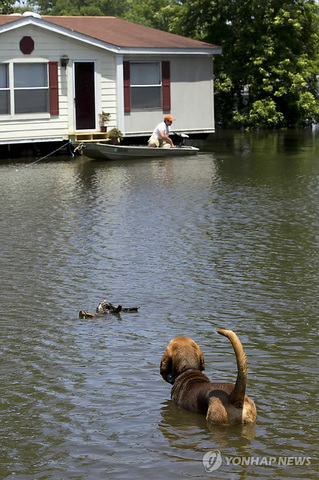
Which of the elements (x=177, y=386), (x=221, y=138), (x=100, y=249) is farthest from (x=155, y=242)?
(x=221, y=138)

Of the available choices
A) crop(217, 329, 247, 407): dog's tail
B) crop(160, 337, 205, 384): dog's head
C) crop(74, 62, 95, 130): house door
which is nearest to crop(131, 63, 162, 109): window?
crop(74, 62, 95, 130): house door

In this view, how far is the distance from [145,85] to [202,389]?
80.1 ft

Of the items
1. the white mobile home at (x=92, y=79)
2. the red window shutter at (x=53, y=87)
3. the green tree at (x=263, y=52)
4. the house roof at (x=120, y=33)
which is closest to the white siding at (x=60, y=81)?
the white mobile home at (x=92, y=79)

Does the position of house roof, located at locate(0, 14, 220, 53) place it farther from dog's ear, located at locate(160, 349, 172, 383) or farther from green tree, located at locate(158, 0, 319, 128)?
dog's ear, located at locate(160, 349, 172, 383)

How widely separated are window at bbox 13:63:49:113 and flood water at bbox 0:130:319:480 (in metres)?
8.24

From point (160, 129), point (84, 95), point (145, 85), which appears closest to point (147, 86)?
point (145, 85)

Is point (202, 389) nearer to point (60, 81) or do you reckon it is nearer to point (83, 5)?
point (60, 81)

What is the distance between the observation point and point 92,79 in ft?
94.1

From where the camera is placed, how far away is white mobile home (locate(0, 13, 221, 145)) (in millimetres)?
26984

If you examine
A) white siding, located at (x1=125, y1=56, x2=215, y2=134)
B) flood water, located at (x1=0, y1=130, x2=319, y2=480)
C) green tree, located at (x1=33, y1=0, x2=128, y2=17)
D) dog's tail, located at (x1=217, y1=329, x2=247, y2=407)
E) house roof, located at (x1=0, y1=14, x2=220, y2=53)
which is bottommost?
flood water, located at (x1=0, y1=130, x2=319, y2=480)

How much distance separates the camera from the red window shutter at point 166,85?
30141 millimetres

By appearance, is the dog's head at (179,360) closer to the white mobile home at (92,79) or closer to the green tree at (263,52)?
the white mobile home at (92,79)

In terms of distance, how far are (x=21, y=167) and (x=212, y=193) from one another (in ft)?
26.7

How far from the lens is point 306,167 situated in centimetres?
2366
